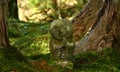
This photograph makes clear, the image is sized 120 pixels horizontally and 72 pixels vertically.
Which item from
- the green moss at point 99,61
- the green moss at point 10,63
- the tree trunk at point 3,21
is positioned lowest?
the green moss at point 99,61

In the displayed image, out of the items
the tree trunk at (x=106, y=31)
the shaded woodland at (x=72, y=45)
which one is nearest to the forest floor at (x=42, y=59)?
the shaded woodland at (x=72, y=45)

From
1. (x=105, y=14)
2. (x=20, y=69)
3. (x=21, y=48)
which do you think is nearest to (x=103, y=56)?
(x=105, y=14)

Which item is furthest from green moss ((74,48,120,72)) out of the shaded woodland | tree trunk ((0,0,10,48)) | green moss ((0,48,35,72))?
tree trunk ((0,0,10,48))

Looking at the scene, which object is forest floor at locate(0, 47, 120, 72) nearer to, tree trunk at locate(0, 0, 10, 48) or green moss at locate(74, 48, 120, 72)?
green moss at locate(74, 48, 120, 72)

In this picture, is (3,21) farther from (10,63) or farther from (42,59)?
(42,59)

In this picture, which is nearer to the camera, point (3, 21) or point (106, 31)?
point (3, 21)

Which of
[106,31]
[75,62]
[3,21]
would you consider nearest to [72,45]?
[75,62]

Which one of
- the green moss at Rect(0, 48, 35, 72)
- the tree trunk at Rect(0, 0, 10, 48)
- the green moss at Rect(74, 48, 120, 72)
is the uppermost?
the tree trunk at Rect(0, 0, 10, 48)

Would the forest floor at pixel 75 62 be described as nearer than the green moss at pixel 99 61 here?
Yes

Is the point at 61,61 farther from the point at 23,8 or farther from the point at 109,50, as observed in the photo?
the point at 23,8

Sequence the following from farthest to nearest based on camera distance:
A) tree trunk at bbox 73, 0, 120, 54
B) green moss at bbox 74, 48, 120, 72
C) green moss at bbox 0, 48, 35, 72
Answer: tree trunk at bbox 73, 0, 120, 54
green moss at bbox 74, 48, 120, 72
green moss at bbox 0, 48, 35, 72

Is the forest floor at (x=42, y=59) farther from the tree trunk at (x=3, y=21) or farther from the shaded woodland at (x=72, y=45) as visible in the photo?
the tree trunk at (x=3, y=21)
